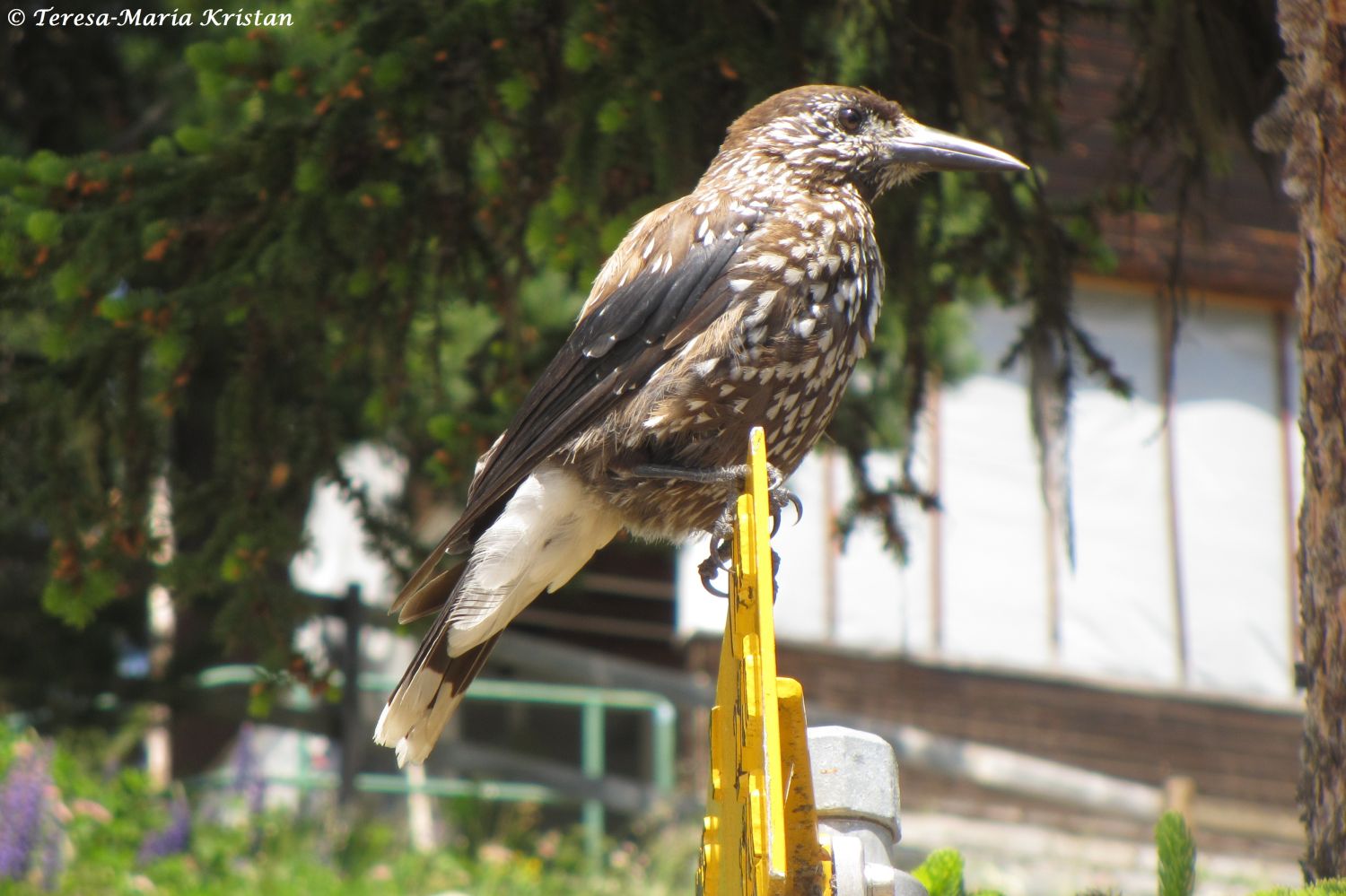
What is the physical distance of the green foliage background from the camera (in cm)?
362

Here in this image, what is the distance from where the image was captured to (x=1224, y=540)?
29.9 ft

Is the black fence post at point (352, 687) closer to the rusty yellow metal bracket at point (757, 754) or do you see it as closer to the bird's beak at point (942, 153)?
the bird's beak at point (942, 153)

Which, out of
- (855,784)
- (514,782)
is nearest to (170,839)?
(514,782)

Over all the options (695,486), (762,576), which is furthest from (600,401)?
(762,576)

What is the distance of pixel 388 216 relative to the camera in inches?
154

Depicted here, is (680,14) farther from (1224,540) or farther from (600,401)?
(1224,540)

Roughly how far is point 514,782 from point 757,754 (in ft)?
21.5

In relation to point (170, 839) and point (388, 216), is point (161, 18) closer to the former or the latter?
point (388, 216)

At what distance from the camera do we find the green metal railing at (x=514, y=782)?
721cm

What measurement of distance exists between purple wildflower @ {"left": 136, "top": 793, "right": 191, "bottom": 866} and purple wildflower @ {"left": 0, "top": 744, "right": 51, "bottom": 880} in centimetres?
44

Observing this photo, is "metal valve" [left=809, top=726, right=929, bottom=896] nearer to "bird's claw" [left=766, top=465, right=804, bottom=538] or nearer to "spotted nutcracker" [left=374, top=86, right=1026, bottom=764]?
"bird's claw" [left=766, top=465, right=804, bottom=538]

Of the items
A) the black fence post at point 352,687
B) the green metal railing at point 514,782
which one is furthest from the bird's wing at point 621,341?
the black fence post at point 352,687

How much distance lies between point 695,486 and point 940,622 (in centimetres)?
611

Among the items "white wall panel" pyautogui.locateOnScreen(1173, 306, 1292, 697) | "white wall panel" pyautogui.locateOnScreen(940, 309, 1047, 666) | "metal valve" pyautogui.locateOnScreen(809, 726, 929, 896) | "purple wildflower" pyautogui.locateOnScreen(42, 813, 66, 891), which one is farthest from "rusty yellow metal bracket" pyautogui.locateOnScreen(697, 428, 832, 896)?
"white wall panel" pyautogui.locateOnScreen(1173, 306, 1292, 697)
